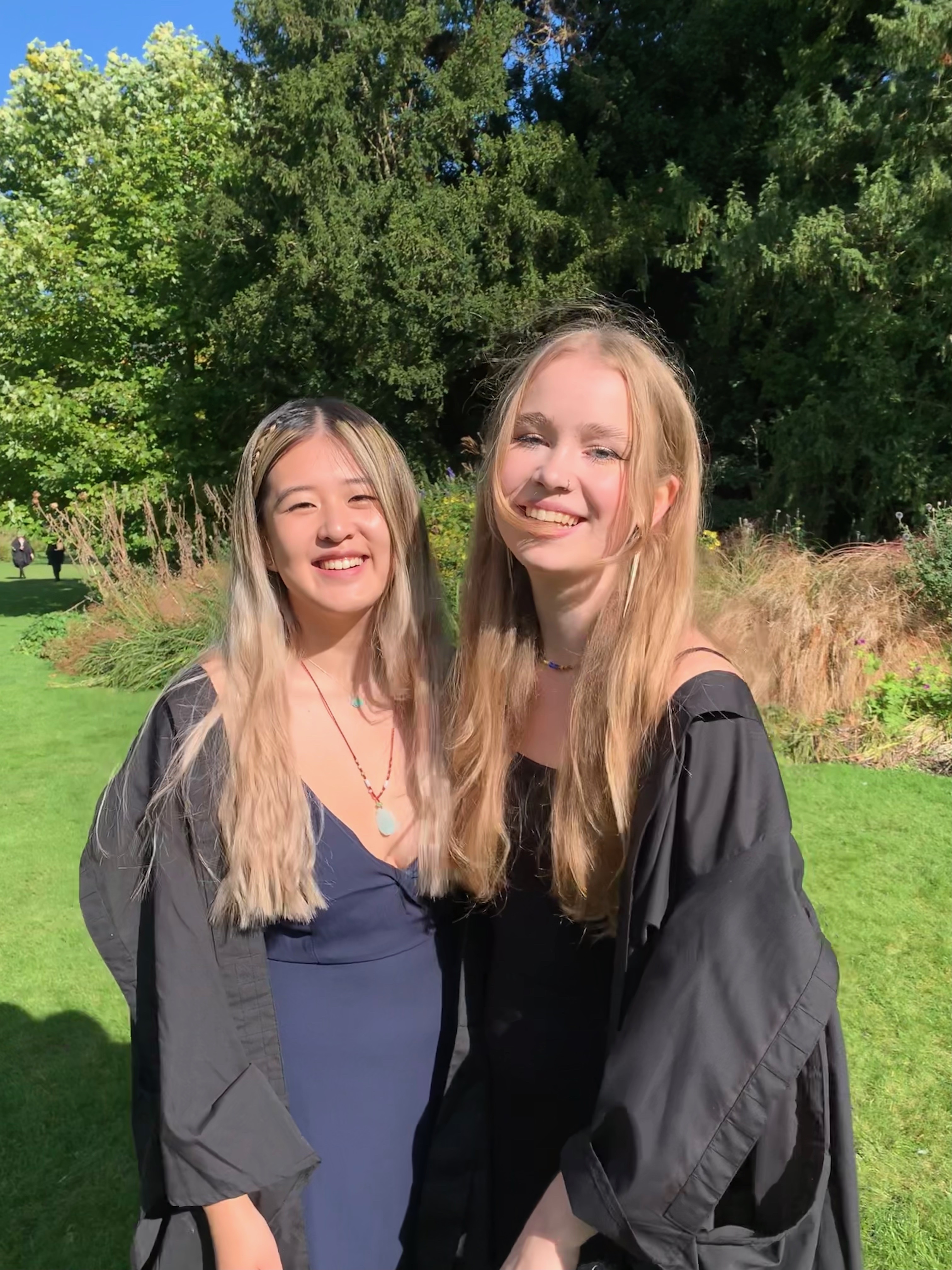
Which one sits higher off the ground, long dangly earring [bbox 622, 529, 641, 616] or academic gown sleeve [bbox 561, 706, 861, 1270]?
long dangly earring [bbox 622, 529, 641, 616]

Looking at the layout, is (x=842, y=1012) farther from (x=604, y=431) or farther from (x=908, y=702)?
(x=908, y=702)

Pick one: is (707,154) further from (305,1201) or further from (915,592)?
(305,1201)

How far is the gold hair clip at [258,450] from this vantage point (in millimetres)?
1881

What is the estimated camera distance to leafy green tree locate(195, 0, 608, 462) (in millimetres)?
14406

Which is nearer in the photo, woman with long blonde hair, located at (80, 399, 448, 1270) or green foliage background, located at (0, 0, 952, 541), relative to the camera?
woman with long blonde hair, located at (80, 399, 448, 1270)

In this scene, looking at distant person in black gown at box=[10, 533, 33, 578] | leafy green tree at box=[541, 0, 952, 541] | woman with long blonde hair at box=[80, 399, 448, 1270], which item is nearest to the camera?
woman with long blonde hair at box=[80, 399, 448, 1270]

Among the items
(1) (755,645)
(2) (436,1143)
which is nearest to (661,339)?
(2) (436,1143)

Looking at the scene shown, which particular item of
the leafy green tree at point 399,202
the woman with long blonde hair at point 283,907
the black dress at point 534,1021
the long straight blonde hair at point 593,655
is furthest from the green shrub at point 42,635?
the black dress at point 534,1021

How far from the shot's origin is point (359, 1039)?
1612mm

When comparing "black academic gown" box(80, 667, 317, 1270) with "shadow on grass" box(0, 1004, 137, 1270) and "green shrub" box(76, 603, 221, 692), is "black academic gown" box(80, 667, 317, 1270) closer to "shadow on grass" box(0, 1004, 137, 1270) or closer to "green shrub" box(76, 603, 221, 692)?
"shadow on grass" box(0, 1004, 137, 1270)

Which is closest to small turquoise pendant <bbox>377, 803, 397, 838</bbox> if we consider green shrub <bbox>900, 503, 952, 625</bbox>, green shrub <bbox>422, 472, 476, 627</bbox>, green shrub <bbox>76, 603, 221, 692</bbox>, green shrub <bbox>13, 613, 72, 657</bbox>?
green shrub <bbox>422, 472, 476, 627</bbox>

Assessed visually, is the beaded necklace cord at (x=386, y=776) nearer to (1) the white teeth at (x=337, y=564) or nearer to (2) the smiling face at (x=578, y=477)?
(1) the white teeth at (x=337, y=564)

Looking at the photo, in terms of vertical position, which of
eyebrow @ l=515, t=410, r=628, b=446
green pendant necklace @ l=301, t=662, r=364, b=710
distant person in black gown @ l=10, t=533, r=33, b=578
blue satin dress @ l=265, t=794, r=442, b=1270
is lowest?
distant person in black gown @ l=10, t=533, r=33, b=578

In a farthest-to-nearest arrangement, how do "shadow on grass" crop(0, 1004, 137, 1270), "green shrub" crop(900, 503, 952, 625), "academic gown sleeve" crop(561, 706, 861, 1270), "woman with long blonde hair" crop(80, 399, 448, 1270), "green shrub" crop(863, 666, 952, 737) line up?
"green shrub" crop(900, 503, 952, 625) < "green shrub" crop(863, 666, 952, 737) < "shadow on grass" crop(0, 1004, 137, 1270) < "woman with long blonde hair" crop(80, 399, 448, 1270) < "academic gown sleeve" crop(561, 706, 861, 1270)
